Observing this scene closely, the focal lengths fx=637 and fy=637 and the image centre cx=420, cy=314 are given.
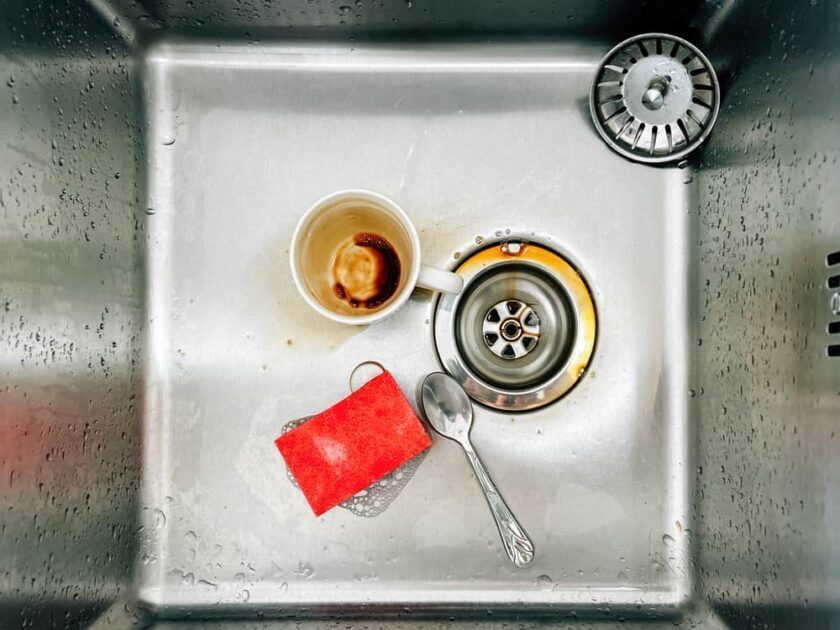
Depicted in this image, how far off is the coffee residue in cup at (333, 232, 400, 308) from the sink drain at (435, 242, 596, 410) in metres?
0.08

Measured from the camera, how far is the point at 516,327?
74cm

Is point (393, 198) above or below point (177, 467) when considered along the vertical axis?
above

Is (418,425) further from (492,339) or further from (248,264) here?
(248,264)

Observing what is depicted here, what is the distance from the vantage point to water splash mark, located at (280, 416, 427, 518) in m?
0.72

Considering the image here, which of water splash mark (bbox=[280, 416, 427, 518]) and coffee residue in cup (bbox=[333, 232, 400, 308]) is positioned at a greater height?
coffee residue in cup (bbox=[333, 232, 400, 308])

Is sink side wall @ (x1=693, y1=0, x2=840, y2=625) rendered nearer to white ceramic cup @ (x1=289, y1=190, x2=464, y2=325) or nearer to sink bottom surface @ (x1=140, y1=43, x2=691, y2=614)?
sink bottom surface @ (x1=140, y1=43, x2=691, y2=614)

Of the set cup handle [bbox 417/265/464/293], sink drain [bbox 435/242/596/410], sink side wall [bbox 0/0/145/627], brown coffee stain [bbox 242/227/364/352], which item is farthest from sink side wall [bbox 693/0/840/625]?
sink side wall [bbox 0/0/145/627]

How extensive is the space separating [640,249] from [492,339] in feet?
0.65

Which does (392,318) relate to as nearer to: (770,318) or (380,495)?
(380,495)

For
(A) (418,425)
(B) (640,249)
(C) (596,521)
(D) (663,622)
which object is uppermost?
(B) (640,249)

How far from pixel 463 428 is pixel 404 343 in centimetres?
12

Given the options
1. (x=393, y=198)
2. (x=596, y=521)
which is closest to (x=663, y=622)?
(x=596, y=521)

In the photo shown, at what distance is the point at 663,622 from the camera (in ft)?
2.34

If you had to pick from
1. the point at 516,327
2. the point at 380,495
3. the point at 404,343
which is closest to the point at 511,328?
the point at 516,327
